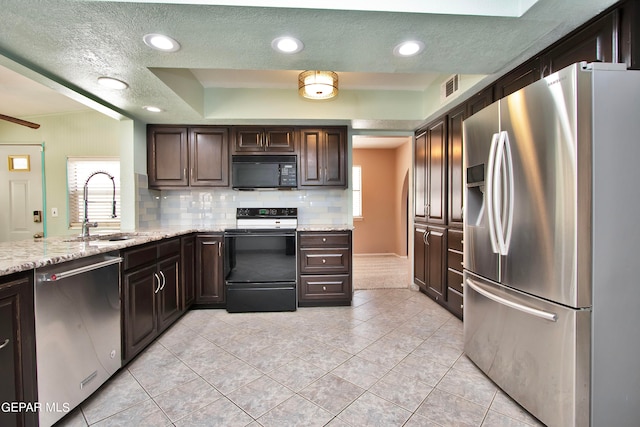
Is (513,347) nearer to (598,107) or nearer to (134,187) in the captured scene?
(598,107)

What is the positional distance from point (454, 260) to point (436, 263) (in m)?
0.37

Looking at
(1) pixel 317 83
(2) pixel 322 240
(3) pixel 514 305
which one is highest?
(1) pixel 317 83

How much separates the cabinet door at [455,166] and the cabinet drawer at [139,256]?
2.85 metres

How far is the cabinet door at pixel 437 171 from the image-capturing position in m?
2.92

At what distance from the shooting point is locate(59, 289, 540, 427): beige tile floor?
4.83 ft

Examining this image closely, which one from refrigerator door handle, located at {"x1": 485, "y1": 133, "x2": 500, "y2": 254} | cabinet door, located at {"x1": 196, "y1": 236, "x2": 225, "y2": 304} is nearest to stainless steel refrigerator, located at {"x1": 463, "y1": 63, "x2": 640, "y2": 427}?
refrigerator door handle, located at {"x1": 485, "y1": 133, "x2": 500, "y2": 254}

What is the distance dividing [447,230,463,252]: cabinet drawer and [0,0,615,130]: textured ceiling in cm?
143

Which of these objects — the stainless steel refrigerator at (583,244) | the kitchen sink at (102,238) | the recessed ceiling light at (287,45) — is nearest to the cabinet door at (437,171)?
the stainless steel refrigerator at (583,244)

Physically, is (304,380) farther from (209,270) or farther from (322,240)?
(209,270)

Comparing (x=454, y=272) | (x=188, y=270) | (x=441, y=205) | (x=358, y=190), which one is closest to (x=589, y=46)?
(x=441, y=205)

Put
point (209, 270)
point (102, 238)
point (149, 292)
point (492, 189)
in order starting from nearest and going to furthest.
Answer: point (492, 189)
point (149, 292)
point (102, 238)
point (209, 270)

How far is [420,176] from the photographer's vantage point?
350cm

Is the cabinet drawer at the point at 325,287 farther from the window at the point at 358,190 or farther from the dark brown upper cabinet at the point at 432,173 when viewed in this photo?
Result: the window at the point at 358,190

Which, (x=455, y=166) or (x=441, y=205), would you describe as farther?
(x=441, y=205)
